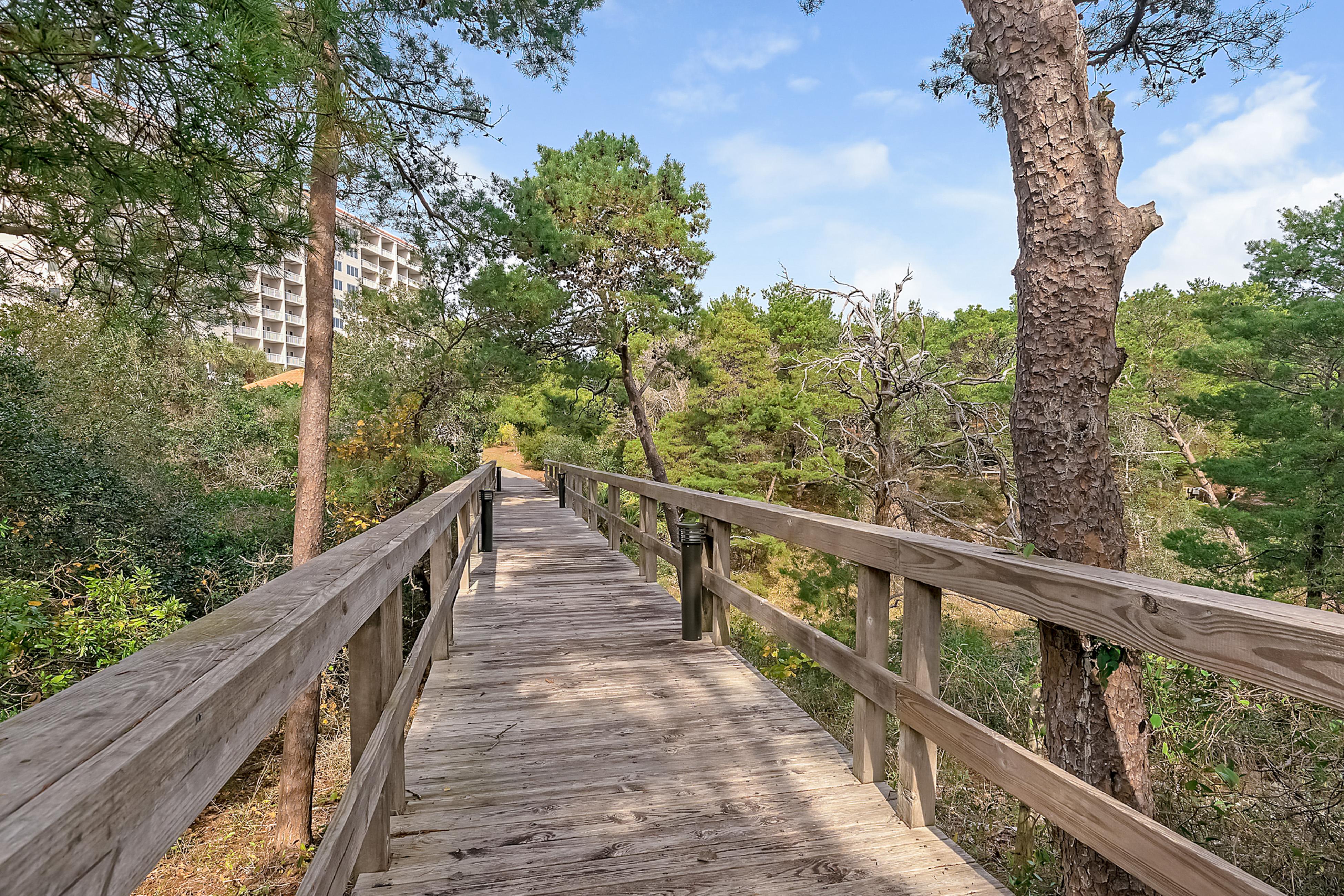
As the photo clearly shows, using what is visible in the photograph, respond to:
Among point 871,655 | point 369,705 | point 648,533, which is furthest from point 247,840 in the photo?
point 871,655

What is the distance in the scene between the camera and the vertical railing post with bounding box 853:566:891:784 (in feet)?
7.63

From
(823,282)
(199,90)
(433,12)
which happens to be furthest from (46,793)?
(823,282)

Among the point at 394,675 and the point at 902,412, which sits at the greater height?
the point at 902,412

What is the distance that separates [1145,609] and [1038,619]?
531 mm

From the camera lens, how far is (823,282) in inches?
361

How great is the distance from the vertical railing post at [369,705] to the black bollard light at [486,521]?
601 centimetres

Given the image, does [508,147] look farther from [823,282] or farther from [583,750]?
[583,750]

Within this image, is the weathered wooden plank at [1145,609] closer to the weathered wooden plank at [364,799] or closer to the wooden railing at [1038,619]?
the wooden railing at [1038,619]

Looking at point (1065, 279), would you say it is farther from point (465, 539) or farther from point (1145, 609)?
point (465, 539)

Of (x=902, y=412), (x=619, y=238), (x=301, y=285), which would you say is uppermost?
(x=301, y=285)

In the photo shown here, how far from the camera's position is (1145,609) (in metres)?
1.36

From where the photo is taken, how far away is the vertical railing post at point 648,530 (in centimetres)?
592

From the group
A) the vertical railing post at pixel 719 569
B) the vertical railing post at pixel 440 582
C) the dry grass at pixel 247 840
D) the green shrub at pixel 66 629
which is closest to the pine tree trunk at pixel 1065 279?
the vertical railing post at pixel 719 569

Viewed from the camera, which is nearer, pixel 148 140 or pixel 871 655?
pixel 871 655
